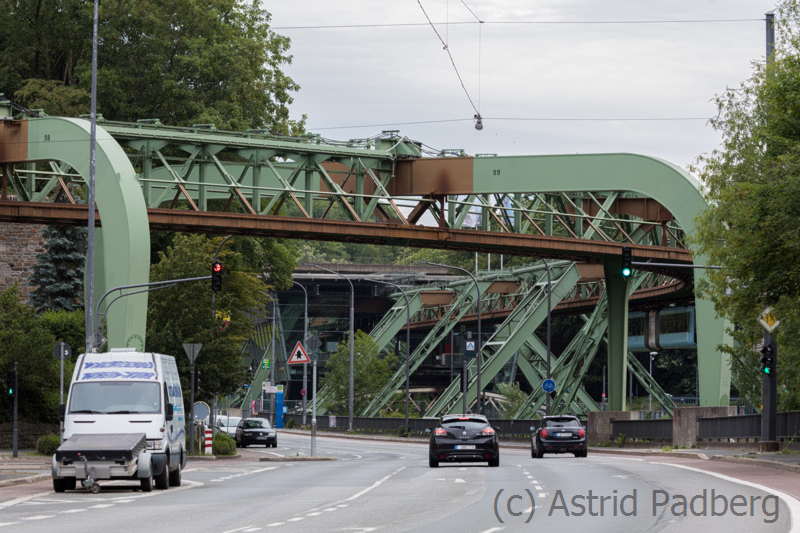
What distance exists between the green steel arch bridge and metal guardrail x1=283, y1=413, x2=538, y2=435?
10.1 meters

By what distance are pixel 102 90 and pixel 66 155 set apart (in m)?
18.7

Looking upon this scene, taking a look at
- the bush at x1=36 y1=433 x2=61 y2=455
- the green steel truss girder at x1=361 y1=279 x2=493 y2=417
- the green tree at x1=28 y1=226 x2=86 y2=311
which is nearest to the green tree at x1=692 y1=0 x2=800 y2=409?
the bush at x1=36 y1=433 x2=61 y2=455

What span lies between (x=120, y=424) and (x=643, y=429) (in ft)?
103

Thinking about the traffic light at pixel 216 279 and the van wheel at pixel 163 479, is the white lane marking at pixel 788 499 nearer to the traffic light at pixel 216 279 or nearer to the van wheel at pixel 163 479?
the van wheel at pixel 163 479

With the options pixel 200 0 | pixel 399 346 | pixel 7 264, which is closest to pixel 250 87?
pixel 200 0

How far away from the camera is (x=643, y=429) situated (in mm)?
48219

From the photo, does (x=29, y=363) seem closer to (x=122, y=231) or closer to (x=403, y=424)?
(x=122, y=231)

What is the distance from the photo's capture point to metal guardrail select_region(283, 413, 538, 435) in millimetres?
57250

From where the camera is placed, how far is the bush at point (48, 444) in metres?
36.8

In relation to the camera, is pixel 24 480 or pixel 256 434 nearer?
pixel 24 480

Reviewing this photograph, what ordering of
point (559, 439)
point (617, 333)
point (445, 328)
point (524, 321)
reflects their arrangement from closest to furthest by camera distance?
point (559, 439) < point (617, 333) < point (524, 321) < point (445, 328)

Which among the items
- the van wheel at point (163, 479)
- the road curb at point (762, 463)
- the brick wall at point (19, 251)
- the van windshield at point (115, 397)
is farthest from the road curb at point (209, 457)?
the brick wall at point (19, 251)

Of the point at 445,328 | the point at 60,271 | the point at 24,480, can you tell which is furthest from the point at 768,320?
the point at 445,328

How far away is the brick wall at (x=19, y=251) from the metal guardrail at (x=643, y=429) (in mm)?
30865
